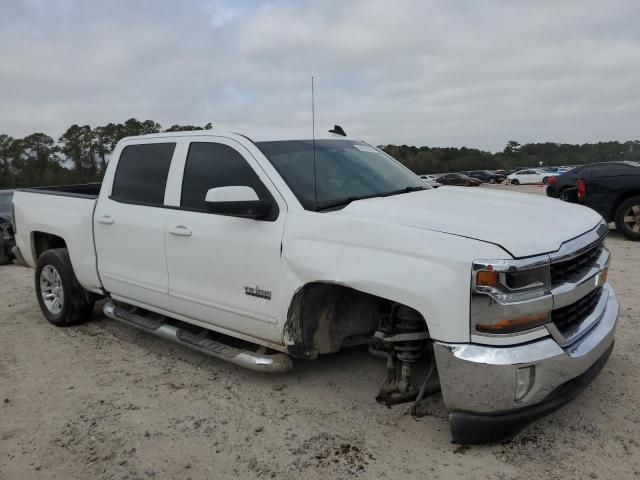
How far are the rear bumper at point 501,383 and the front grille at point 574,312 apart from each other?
121 mm

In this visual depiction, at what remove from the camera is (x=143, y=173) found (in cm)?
440

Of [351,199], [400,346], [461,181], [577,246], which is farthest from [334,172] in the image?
[461,181]

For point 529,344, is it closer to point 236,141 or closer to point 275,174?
point 275,174

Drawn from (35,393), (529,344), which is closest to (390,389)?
(529,344)

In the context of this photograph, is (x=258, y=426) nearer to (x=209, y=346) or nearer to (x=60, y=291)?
(x=209, y=346)

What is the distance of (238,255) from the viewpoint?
11.5 ft

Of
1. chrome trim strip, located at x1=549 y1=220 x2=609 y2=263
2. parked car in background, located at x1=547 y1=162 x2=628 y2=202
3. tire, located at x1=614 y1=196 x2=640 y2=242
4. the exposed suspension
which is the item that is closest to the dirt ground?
the exposed suspension

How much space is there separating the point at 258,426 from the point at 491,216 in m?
1.88

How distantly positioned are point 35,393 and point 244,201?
216 cm

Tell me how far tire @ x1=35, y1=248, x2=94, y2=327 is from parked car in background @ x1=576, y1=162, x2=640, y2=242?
27.5ft

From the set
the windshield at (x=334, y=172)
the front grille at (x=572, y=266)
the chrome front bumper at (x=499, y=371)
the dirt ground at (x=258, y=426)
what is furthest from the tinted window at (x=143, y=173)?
the front grille at (x=572, y=266)

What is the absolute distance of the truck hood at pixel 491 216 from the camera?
266cm

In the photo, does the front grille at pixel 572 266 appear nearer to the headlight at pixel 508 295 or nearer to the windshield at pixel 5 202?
the headlight at pixel 508 295

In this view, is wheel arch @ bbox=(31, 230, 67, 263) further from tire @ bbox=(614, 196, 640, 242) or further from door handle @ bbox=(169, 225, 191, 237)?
tire @ bbox=(614, 196, 640, 242)
